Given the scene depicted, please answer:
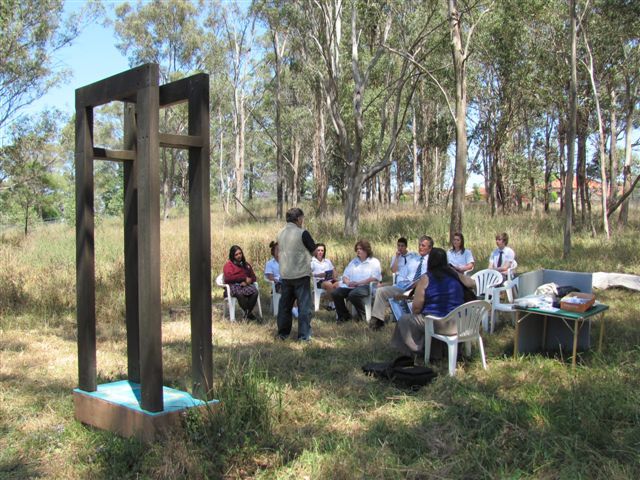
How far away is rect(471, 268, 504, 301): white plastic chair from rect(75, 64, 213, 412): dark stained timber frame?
4.92 meters

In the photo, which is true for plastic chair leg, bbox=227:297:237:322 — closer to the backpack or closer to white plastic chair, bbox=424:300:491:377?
the backpack

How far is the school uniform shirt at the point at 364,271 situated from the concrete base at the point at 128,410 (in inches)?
171

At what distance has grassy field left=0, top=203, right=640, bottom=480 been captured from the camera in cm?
350

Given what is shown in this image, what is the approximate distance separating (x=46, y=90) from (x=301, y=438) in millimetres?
19056

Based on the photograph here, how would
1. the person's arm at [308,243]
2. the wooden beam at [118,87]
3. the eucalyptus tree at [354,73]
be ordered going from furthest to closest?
the eucalyptus tree at [354,73]
the person's arm at [308,243]
the wooden beam at [118,87]

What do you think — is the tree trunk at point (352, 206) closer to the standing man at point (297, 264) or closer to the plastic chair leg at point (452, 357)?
the standing man at point (297, 264)

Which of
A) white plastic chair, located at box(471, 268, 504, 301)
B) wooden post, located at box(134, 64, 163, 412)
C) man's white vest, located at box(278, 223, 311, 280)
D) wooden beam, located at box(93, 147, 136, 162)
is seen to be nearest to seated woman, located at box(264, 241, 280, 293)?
man's white vest, located at box(278, 223, 311, 280)

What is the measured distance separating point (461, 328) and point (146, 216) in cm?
328

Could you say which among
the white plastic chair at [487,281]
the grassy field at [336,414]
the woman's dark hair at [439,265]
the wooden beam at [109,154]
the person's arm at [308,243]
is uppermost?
the wooden beam at [109,154]

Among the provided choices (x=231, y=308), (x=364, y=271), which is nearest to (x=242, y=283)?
(x=231, y=308)

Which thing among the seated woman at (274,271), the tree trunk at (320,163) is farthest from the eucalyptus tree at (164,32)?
the seated woman at (274,271)

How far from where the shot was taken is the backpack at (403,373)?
16.3ft

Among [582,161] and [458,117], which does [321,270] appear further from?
[582,161]

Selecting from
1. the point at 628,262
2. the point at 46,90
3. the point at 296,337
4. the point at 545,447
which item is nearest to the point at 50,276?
the point at 296,337
